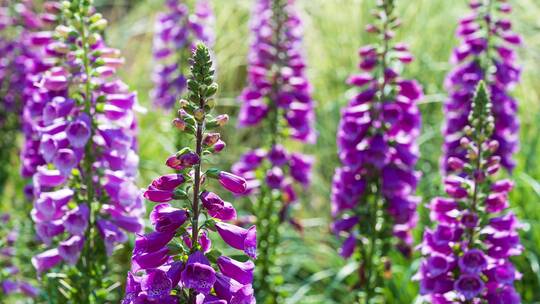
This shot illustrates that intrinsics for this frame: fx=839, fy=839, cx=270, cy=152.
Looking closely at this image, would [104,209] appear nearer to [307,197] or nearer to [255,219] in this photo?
[255,219]

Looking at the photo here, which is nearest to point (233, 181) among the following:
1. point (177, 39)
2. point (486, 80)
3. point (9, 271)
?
point (9, 271)

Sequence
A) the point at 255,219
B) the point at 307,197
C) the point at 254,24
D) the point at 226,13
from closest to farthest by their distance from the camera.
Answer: the point at 255,219 → the point at 254,24 → the point at 307,197 → the point at 226,13

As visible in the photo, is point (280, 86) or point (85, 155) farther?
point (280, 86)

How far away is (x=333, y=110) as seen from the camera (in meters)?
7.63

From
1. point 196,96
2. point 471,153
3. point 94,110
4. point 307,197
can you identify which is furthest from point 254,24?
point 196,96

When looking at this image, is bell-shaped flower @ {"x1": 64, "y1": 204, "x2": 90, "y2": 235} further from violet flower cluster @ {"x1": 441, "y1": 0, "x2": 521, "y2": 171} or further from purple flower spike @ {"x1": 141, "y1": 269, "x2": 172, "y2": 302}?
violet flower cluster @ {"x1": 441, "y1": 0, "x2": 521, "y2": 171}

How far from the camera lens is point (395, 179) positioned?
448 centimetres

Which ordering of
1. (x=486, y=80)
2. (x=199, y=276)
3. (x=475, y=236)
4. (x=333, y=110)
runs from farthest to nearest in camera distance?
(x=333, y=110)
(x=486, y=80)
(x=475, y=236)
(x=199, y=276)

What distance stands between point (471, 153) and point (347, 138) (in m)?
1.17

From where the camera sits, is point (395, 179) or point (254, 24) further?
point (254, 24)

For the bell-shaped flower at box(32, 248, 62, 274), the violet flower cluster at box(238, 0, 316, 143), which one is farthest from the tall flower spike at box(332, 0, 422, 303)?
the bell-shaped flower at box(32, 248, 62, 274)

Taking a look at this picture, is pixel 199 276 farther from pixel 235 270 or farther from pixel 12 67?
pixel 12 67

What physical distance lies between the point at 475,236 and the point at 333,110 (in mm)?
4286

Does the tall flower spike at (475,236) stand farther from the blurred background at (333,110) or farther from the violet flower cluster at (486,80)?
the blurred background at (333,110)
